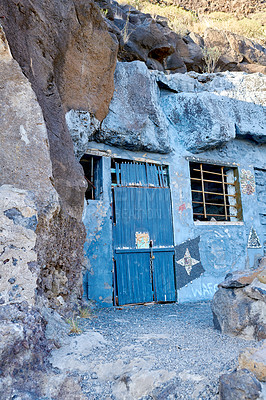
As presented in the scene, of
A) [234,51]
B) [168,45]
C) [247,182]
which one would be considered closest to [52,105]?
[247,182]

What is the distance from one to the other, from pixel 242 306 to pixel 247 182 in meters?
5.23

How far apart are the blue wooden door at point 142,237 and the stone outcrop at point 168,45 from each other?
3688mm

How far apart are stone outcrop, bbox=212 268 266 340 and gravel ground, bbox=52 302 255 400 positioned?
0.38ft

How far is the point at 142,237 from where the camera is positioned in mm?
6543

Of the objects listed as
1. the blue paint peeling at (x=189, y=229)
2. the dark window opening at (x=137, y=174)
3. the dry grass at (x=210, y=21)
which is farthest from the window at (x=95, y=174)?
the dry grass at (x=210, y=21)

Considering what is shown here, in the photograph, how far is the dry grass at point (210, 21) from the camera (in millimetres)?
15438

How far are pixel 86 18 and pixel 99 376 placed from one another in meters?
5.37

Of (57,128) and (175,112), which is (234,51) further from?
(57,128)

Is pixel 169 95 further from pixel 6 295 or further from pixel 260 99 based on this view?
pixel 6 295

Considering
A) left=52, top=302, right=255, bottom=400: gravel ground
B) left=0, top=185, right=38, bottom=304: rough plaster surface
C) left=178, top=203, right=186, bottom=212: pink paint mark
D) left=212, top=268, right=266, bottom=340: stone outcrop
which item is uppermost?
left=178, top=203, right=186, bottom=212: pink paint mark

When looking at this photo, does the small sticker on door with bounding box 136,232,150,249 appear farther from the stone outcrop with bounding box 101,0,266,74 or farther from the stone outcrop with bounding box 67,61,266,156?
the stone outcrop with bounding box 101,0,266,74

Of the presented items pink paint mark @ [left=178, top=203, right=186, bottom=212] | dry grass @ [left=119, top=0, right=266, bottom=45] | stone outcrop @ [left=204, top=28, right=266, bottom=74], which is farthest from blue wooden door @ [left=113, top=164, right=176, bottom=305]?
dry grass @ [left=119, top=0, right=266, bottom=45]

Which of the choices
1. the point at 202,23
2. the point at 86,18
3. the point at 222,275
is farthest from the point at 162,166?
the point at 202,23

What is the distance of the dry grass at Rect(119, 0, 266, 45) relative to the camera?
50.6 feet
